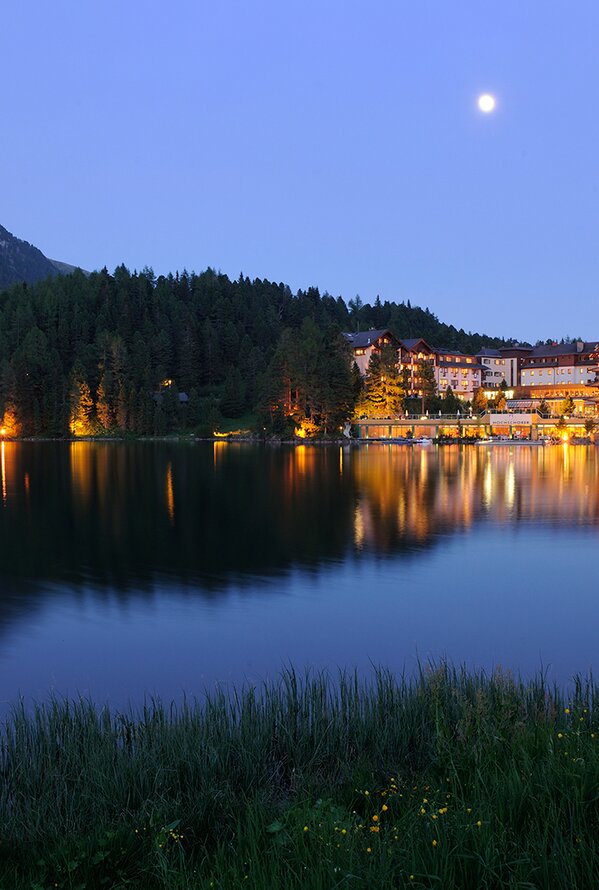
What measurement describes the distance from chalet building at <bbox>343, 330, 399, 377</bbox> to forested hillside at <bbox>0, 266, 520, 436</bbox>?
9452 mm

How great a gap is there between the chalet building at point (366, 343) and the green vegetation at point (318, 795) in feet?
452

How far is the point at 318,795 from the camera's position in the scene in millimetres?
6875

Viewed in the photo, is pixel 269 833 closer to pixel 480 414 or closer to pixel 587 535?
pixel 587 535

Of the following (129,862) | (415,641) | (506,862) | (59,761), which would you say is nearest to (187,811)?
(129,862)

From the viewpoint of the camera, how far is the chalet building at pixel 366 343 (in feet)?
475

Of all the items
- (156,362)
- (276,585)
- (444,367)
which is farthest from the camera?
(156,362)

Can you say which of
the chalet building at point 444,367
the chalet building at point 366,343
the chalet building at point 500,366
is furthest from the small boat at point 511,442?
the chalet building at point 366,343

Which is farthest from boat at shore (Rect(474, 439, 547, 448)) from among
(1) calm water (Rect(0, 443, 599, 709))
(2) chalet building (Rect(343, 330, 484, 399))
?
(1) calm water (Rect(0, 443, 599, 709))

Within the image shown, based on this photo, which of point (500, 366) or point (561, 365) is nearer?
point (561, 365)

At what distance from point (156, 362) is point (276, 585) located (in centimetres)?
15352

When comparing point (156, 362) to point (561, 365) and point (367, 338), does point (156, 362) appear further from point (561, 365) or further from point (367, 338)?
point (561, 365)

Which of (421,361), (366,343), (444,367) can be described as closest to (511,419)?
(421,361)

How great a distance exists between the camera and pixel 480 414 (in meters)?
138

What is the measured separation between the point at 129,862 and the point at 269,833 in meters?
1.16
